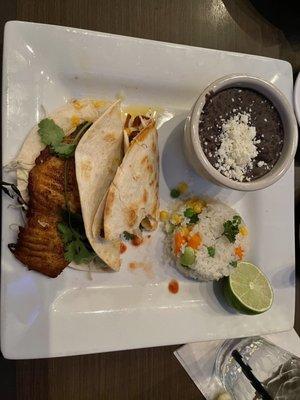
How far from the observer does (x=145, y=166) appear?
64.6 inches

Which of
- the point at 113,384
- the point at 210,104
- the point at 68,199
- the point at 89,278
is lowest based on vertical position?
the point at 113,384

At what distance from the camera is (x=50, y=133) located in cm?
161

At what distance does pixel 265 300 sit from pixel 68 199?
98cm

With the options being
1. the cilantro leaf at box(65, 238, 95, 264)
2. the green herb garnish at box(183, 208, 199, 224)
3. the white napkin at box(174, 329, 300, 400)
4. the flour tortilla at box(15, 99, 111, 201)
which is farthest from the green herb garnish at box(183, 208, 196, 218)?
the white napkin at box(174, 329, 300, 400)

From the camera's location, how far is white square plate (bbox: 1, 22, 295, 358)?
159 cm

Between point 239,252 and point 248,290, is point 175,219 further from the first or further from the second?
point 248,290

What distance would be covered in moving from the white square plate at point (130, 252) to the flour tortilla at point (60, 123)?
1.5 inches

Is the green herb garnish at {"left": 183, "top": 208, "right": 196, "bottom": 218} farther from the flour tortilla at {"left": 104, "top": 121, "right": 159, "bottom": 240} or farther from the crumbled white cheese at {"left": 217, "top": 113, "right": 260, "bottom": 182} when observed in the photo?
the crumbled white cheese at {"left": 217, "top": 113, "right": 260, "bottom": 182}

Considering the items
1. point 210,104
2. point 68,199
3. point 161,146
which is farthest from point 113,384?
point 210,104

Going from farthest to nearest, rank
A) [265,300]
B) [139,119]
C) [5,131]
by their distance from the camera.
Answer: [265,300] → [139,119] → [5,131]

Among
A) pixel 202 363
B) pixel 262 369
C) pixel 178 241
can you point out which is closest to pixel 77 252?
pixel 178 241

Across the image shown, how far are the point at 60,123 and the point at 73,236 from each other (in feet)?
1.52

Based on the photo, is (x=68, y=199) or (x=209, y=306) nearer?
(x=68, y=199)

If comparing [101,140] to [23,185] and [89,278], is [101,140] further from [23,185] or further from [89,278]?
[89,278]
